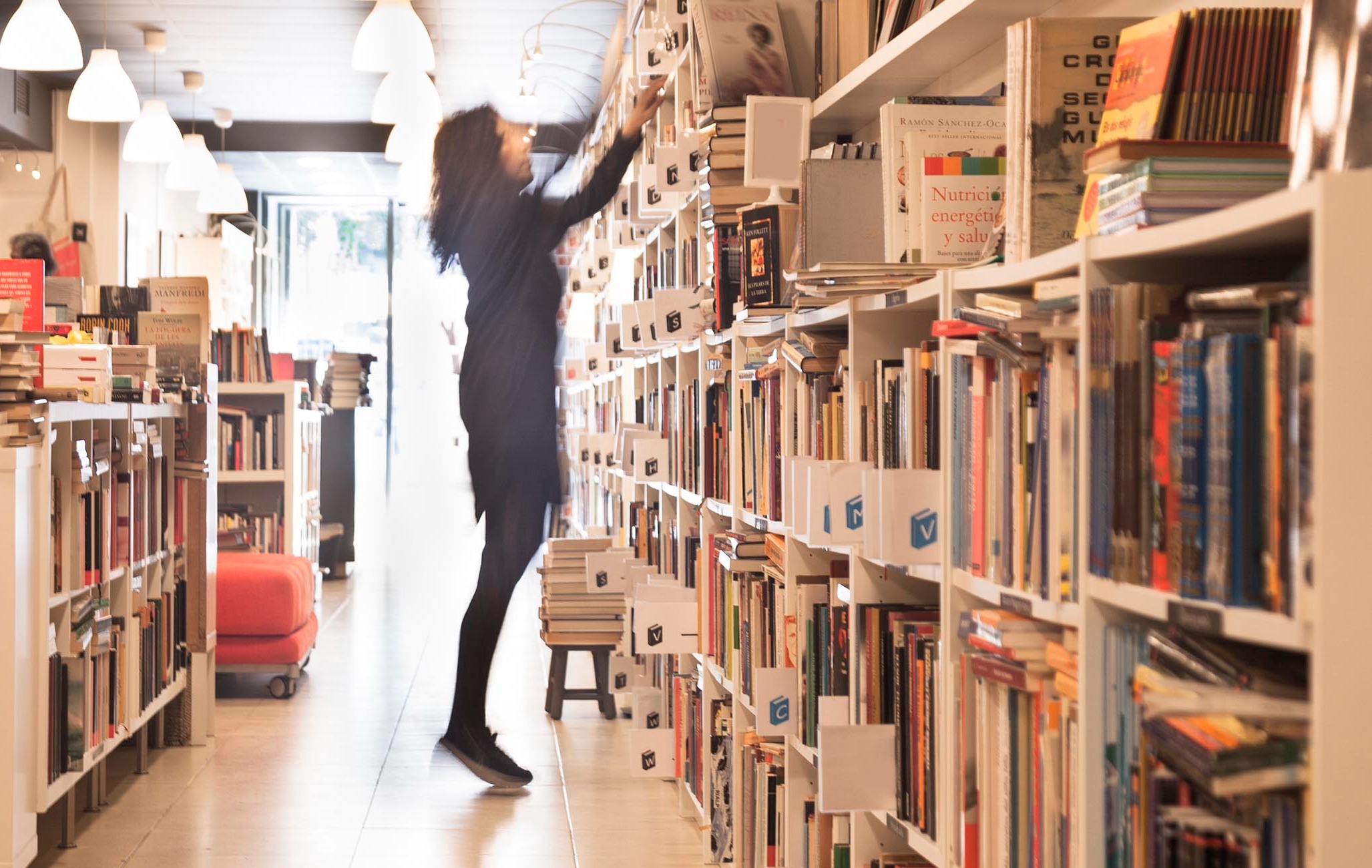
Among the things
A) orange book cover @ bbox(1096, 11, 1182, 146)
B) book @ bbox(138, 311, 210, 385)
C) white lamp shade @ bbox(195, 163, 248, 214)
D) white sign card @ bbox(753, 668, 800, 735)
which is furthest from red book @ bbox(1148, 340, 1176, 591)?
white lamp shade @ bbox(195, 163, 248, 214)

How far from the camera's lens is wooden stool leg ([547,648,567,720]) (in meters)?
5.03

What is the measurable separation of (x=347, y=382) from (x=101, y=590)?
645 centimetres

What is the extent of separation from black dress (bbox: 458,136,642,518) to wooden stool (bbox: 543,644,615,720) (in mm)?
1118

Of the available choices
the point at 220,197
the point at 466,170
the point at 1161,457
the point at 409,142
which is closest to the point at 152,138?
the point at 409,142

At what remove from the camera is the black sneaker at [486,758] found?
407cm

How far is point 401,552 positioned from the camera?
11.0m

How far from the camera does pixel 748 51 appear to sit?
3.17 metres

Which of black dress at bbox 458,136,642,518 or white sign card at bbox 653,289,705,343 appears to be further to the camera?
black dress at bbox 458,136,642,518

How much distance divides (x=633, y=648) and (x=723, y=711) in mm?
310

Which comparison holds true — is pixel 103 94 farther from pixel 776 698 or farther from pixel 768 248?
pixel 776 698

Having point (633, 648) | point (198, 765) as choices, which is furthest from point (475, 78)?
point (633, 648)

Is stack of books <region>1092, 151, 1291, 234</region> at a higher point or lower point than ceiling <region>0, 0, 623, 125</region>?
lower

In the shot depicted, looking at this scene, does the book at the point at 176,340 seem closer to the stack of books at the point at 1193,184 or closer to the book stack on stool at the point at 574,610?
the book stack on stool at the point at 574,610

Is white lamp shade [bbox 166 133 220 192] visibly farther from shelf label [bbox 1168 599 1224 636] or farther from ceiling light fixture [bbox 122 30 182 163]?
shelf label [bbox 1168 599 1224 636]
